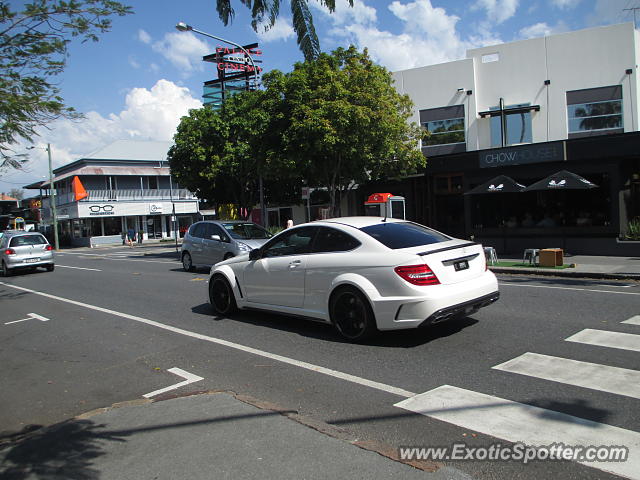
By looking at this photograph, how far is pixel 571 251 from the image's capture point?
17422 mm

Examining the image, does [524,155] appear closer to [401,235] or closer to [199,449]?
[401,235]

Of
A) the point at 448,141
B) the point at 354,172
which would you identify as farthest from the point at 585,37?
the point at 354,172

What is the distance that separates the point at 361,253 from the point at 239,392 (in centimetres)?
236

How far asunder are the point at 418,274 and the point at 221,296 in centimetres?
402

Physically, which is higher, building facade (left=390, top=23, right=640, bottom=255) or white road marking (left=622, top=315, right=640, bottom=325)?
building facade (left=390, top=23, right=640, bottom=255)

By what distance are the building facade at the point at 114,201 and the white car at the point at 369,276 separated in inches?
1578

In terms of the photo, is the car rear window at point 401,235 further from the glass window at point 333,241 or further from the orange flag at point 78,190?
the orange flag at point 78,190

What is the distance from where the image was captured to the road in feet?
12.8

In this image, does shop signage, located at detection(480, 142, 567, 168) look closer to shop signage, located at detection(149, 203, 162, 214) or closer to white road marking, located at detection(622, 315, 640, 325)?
white road marking, located at detection(622, 315, 640, 325)

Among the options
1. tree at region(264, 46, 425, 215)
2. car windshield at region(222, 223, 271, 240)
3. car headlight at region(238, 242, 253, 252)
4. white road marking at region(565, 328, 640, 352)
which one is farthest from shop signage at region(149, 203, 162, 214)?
white road marking at region(565, 328, 640, 352)

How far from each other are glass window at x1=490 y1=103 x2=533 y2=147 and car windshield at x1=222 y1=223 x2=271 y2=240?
12.5 metres

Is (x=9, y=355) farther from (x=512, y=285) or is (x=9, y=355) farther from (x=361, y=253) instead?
(x=512, y=285)

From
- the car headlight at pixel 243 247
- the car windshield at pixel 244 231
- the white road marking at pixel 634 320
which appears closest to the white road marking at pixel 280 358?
the white road marking at pixel 634 320

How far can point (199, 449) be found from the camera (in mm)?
3688
